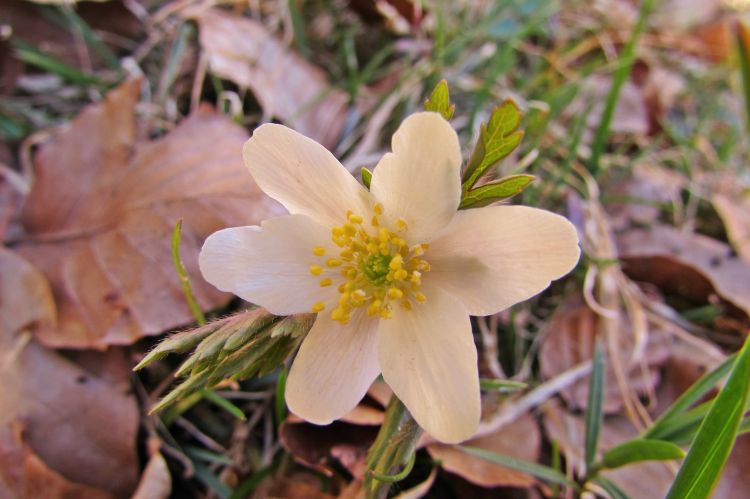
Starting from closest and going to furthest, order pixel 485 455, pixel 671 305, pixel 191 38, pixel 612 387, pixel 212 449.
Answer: pixel 485 455 → pixel 212 449 → pixel 612 387 → pixel 671 305 → pixel 191 38

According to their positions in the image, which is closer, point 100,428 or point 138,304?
point 100,428

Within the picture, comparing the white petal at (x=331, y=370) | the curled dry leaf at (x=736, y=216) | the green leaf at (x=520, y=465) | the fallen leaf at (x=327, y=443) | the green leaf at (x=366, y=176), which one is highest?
the green leaf at (x=366, y=176)

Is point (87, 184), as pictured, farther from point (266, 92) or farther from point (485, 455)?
point (485, 455)

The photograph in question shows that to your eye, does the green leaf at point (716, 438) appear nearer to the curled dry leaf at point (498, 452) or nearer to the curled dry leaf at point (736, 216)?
the curled dry leaf at point (498, 452)

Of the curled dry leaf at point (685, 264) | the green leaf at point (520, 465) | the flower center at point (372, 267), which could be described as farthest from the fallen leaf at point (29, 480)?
the curled dry leaf at point (685, 264)

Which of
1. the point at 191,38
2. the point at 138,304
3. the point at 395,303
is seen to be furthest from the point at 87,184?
the point at 395,303

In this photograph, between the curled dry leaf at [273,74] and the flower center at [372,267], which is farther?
the curled dry leaf at [273,74]

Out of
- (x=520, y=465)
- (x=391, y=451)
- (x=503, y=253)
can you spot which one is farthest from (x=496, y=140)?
(x=520, y=465)
